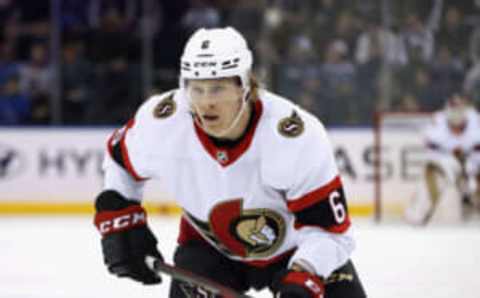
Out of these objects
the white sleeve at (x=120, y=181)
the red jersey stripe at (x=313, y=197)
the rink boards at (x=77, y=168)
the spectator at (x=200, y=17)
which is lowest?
the rink boards at (x=77, y=168)

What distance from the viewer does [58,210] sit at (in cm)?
790

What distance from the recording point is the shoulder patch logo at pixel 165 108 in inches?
107

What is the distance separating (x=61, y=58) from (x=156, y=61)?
0.77 metres

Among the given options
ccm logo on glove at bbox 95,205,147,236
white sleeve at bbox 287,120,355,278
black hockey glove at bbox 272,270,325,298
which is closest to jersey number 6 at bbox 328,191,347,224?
white sleeve at bbox 287,120,355,278

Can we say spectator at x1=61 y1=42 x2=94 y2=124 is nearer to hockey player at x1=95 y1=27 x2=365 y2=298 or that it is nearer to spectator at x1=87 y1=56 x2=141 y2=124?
spectator at x1=87 y1=56 x2=141 y2=124

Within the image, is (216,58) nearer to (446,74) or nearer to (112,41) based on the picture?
(446,74)

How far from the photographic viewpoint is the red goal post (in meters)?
7.70

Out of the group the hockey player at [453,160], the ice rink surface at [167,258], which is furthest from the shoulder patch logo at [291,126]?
the hockey player at [453,160]

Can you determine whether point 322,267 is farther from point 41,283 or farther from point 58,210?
point 58,210

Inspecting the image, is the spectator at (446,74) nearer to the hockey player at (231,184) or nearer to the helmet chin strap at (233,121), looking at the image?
the hockey player at (231,184)

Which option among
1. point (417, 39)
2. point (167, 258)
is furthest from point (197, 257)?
point (417, 39)

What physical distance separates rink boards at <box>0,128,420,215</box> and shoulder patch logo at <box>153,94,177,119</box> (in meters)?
5.01

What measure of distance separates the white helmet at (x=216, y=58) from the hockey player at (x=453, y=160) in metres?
4.96

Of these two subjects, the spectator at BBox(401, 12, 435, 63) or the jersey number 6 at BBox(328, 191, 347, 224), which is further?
the spectator at BBox(401, 12, 435, 63)
